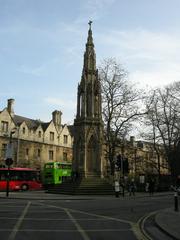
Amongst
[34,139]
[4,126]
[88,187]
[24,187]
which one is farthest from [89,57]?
[34,139]

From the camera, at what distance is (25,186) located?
45562 mm

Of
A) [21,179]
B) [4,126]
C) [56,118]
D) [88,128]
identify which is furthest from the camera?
[56,118]

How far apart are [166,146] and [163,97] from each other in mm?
6653

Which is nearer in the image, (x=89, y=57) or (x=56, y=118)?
(x=89, y=57)

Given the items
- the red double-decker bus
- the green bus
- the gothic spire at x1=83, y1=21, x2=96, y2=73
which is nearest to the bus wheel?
the red double-decker bus

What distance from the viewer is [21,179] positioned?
44969 millimetres

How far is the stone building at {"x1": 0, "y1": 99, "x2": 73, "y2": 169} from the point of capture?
5647cm

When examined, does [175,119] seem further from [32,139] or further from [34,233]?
[34,233]

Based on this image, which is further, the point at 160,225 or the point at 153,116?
the point at 153,116

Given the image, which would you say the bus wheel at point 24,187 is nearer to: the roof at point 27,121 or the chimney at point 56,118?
the roof at point 27,121

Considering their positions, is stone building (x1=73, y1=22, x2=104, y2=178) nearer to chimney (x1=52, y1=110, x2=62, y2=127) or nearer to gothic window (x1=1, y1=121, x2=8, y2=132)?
gothic window (x1=1, y1=121, x2=8, y2=132)

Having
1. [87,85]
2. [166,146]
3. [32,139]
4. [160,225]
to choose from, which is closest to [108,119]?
[87,85]

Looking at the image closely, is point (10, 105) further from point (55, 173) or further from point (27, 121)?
point (55, 173)

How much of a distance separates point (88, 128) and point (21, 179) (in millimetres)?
13437
